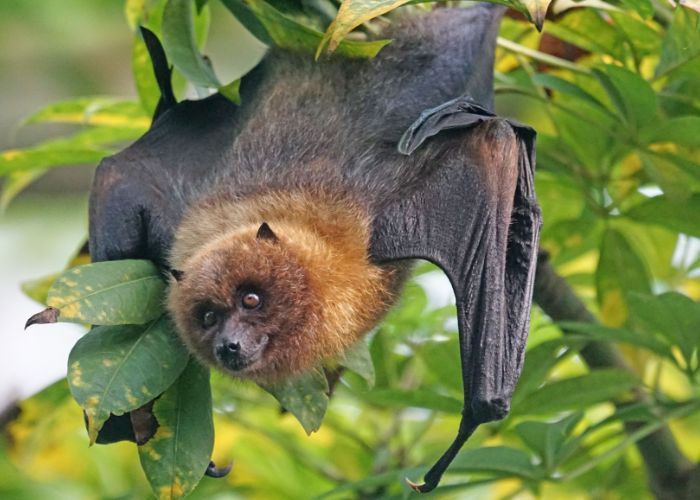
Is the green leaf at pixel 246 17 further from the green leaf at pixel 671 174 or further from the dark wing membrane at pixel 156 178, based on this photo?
the green leaf at pixel 671 174

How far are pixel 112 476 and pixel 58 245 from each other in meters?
5.66

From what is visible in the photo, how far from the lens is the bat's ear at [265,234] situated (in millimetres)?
4055

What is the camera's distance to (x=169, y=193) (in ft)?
14.0

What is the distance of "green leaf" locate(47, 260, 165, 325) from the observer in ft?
10.5

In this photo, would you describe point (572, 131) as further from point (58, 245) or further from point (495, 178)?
point (58, 245)

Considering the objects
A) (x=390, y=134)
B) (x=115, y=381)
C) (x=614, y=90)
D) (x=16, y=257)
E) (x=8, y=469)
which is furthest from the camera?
(x=16, y=257)

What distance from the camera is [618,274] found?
4.42 m

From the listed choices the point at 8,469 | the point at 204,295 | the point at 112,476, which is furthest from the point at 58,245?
the point at 204,295

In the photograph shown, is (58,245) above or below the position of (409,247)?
below

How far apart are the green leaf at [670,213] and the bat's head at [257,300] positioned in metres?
1.32

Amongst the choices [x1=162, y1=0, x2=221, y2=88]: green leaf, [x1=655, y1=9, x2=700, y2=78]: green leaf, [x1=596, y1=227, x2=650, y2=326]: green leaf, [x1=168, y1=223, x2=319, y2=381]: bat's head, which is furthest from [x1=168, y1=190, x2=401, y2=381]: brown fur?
[x1=655, y1=9, x2=700, y2=78]: green leaf

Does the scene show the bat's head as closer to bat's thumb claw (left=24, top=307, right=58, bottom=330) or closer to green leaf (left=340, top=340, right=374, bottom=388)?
green leaf (left=340, top=340, right=374, bottom=388)

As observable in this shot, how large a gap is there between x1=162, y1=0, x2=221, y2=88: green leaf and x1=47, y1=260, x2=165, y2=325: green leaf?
695 millimetres

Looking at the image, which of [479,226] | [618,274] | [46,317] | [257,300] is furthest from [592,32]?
[46,317]
